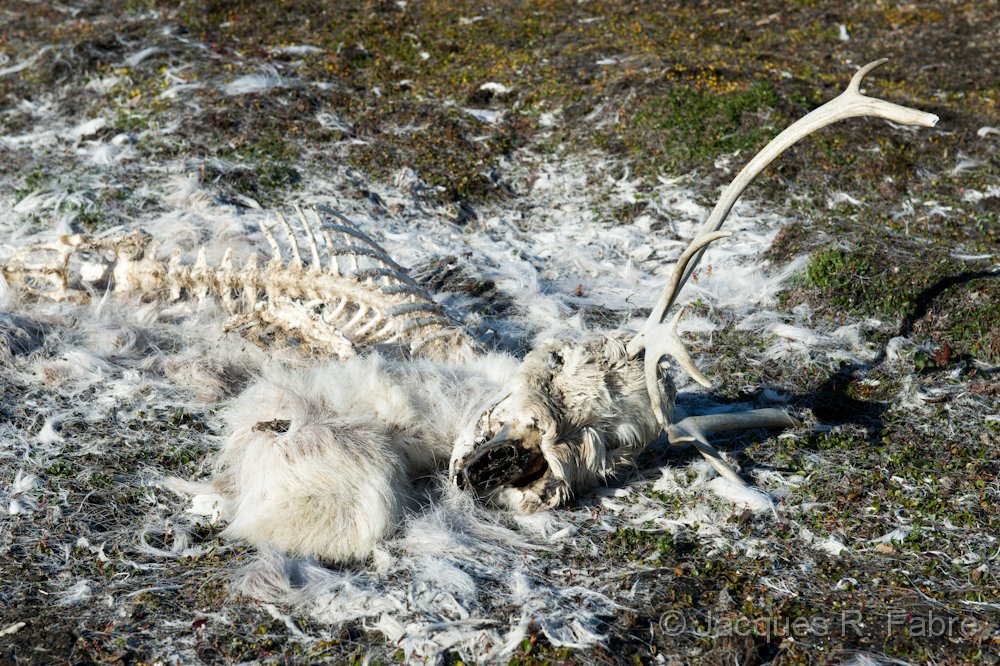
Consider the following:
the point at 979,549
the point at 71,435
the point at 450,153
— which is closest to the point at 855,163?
the point at 450,153

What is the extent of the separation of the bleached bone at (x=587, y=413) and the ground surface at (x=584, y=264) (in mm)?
268

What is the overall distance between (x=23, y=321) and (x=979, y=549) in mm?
5826

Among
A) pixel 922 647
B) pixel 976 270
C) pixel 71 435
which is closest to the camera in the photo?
pixel 922 647

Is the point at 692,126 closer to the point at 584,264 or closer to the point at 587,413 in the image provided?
the point at 584,264

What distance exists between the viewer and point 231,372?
5.40m

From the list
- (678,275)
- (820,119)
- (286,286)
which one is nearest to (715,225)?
(678,275)

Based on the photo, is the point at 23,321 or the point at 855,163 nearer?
the point at 23,321

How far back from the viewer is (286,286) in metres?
Result: 5.61

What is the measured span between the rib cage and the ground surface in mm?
307

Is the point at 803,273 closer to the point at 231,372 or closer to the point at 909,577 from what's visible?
the point at 909,577

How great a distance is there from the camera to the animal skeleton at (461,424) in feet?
12.8

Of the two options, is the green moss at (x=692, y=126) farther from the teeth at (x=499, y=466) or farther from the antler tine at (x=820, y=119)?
the teeth at (x=499, y=466)

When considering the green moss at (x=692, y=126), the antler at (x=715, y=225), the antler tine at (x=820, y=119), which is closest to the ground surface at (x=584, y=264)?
the green moss at (x=692, y=126)

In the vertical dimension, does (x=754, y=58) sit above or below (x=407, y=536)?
above
